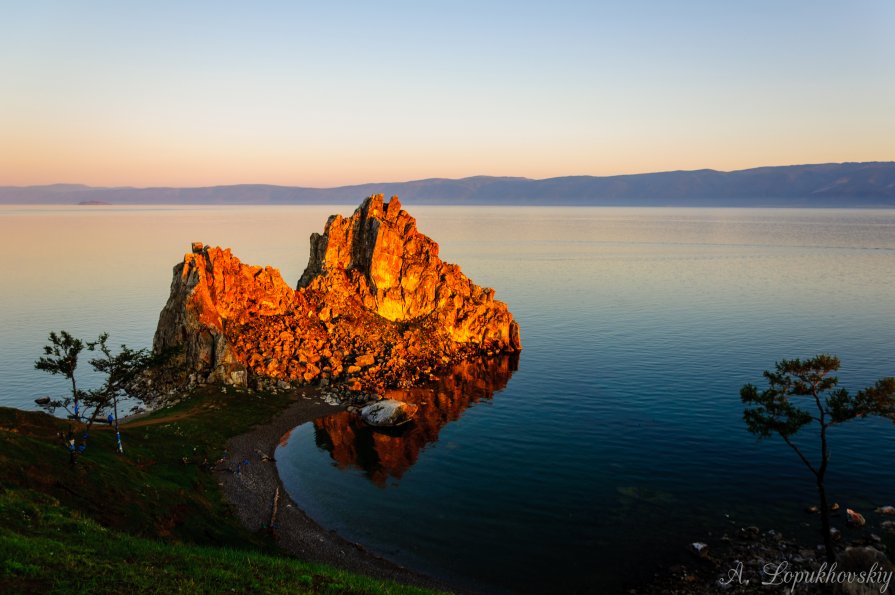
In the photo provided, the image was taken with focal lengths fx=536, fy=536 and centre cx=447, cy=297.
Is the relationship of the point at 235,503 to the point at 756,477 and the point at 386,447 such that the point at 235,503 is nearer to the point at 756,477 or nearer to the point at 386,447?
the point at 386,447

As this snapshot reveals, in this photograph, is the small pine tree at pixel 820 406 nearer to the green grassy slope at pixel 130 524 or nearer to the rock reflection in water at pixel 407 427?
the green grassy slope at pixel 130 524

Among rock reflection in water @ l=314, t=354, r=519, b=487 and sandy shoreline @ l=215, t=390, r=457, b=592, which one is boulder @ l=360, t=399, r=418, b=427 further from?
sandy shoreline @ l=215, t=390, r=457, b=592

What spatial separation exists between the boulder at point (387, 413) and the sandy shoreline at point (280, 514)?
1032 cm

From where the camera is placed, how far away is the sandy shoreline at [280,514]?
48.3 metres

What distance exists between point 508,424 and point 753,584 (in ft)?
128

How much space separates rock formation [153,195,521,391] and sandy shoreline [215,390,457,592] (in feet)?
64.0

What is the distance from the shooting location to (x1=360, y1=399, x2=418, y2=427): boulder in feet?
265

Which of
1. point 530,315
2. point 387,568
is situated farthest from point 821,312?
point 387,568

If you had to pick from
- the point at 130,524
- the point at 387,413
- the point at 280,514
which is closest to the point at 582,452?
the point at 387,413

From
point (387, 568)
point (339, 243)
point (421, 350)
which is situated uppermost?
point (339, 243)

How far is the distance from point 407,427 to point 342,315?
1471 inches

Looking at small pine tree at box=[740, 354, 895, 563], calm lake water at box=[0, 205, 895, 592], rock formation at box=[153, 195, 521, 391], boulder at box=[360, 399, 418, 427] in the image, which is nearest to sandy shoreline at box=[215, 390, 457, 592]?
calm lake water at box=[0, 205, 895, 592]

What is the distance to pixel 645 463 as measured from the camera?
64.2m

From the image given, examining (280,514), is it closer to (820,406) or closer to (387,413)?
(387,413)
